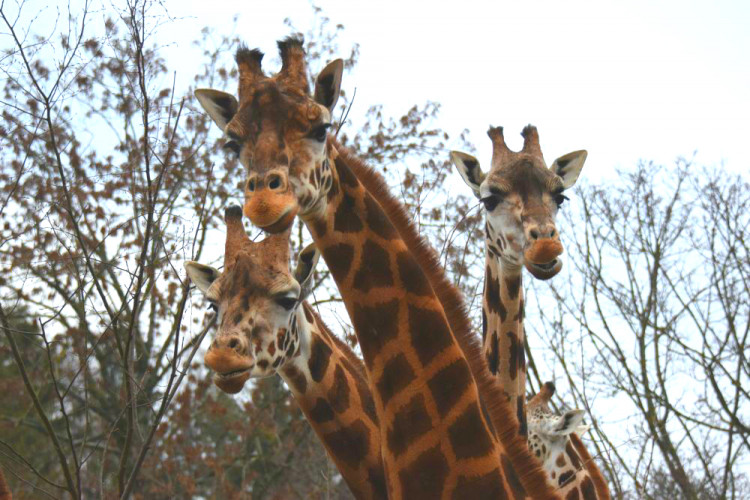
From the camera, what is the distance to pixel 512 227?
6.12 m

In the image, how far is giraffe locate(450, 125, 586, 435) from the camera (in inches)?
238

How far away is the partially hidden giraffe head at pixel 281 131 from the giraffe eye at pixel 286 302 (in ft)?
4.68

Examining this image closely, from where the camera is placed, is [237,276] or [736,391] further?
[736,391]

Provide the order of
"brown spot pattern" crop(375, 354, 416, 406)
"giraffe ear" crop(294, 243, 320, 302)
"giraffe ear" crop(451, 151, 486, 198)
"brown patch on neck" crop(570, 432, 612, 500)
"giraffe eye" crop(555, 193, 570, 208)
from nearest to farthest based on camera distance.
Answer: "brown spot pattern" crop(375, 354, 416, 406), "giraffe ear" crop(294, 243, 320, 302), "giraffe eye" crop(555, 193, 570, 208), "giraffe ear" crop(451, 151, 486, 198), "brown patch on neck" crop(570, 432, 612, 500)

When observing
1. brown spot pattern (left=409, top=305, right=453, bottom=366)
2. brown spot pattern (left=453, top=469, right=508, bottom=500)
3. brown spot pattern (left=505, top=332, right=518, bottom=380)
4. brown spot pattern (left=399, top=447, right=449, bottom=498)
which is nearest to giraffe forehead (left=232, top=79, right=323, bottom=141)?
brown spot pattern (left=409, top=305, right=453, bottom=366)

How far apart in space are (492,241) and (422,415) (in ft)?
9.26

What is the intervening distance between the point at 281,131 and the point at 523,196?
8.95 ft

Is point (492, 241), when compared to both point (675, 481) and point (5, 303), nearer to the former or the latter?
point (5, 303)

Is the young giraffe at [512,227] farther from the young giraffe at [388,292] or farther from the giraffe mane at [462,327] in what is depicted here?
the young giraffe at [388,292]

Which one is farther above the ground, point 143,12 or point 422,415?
point 143,12

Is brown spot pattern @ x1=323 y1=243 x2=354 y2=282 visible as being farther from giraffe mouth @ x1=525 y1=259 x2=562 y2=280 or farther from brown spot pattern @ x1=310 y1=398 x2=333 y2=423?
giraffe mouth @ x1=525 y1=259 x2=562 y2=280

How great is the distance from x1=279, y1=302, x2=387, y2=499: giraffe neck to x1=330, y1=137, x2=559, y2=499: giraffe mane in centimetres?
159

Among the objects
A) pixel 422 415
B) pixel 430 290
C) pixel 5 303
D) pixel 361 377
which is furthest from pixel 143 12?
pixel 5 303

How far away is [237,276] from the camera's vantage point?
5.52 metres
